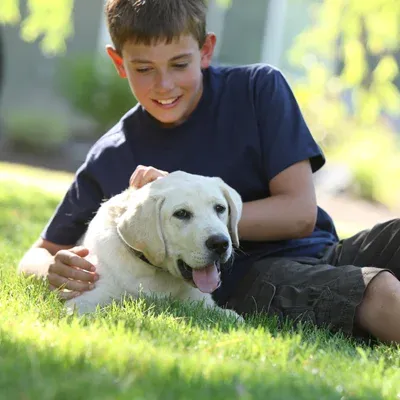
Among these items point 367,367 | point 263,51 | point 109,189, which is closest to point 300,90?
point 263,51

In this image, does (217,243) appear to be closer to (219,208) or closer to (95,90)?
(219,208)

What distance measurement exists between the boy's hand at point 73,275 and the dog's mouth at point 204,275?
1.50ft

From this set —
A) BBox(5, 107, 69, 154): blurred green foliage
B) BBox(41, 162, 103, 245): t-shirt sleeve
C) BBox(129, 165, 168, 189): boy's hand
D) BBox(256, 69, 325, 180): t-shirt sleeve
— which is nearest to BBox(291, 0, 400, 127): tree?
BBox(5, 107, 69, 154): blurred green foliage

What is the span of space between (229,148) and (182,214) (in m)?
0.78

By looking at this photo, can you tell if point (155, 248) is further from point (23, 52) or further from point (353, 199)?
point (23, 52)

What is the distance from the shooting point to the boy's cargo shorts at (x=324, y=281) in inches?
158

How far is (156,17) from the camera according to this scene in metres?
4.47

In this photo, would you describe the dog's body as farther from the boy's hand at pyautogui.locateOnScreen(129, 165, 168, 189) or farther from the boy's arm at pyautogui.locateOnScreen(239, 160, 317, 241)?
the boy's arm at pyautogui.locateOnScreen(239, 160, 317, 241)

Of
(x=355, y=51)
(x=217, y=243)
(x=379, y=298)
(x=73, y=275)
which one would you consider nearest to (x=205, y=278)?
(x=217, y=243)

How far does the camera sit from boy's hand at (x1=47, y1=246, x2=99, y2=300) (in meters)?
4.17

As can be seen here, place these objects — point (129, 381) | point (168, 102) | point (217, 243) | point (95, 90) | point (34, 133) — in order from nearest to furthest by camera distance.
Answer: point (129, 381), point (217, 243), point (168, 102), point (34, 133), point (95, 90)

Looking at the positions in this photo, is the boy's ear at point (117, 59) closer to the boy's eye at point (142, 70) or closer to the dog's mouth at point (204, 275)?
the boy's eye at point (142, 70)

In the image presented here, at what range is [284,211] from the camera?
4.47m

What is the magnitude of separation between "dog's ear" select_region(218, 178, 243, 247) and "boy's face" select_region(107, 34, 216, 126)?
59 cm
